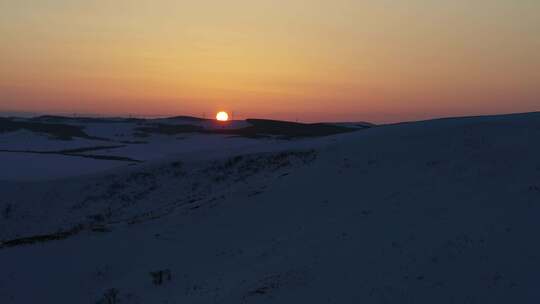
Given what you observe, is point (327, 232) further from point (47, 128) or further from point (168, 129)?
point (47, 128)

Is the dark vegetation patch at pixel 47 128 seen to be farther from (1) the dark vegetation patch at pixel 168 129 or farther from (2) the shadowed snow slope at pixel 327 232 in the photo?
(2) the shadowed snow slope at pixel 327 232

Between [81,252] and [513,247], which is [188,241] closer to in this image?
[81,252]

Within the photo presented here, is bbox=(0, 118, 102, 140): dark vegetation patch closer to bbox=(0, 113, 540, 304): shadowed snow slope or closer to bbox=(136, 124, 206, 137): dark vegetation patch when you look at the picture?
bbox=(136, 124, 206, 137): dark vegetation patch

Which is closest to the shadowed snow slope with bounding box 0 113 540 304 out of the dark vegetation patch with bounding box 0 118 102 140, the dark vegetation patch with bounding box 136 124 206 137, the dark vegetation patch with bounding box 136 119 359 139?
the dark vegetation patch with bounding box 136 119 359 139

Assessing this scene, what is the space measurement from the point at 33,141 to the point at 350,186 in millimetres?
82704

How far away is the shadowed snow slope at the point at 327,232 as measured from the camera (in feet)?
47.4

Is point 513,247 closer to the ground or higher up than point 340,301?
higher up

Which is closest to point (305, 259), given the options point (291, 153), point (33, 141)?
point (291, 153)

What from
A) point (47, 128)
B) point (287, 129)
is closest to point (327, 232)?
point (287, 129)

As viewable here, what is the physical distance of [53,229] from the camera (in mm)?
32375

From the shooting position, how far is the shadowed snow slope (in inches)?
569

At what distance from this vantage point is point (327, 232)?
19203mm

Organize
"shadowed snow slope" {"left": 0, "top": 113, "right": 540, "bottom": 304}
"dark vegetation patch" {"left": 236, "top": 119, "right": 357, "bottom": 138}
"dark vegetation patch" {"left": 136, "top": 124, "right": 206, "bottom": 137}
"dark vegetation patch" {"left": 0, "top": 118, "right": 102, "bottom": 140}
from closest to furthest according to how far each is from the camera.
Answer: "shadowed snow slope" {"left": 0, "top": 113, "right": 540, "bottom": 304}
"dark vegetation patch" {"left": 236, "top": 119, "right": 357, "bottom": 138}
"dark vegetation patch" {"left": 0, "top": 118, "right": 102, "bottom": 140}
"dark vegetation patch" {"left": 136, "top": 124, "right": 206, "bottom": 137}

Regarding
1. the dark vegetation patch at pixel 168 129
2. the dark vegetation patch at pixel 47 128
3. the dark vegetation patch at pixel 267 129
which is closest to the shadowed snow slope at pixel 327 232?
the dark vegetation patch at pixel 267 129
